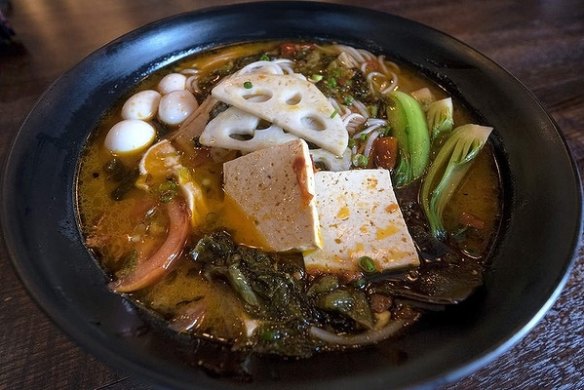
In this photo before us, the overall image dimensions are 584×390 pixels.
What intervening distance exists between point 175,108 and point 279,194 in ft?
2.94

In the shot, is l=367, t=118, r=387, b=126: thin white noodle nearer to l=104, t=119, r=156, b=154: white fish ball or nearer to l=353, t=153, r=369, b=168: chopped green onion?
l=353, t=153, r=369, b=168: chopped green onion

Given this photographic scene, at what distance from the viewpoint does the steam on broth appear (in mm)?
1706

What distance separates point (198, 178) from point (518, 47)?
246 centimetres

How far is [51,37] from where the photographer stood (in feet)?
10.7

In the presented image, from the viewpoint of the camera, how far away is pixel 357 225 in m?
1.92

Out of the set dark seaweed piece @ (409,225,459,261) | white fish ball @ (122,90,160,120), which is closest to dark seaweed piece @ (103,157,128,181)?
white fish ball @ (122,90,160,120)

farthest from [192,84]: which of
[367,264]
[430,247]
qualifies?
[430,247]

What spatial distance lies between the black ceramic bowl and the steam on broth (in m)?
0.09

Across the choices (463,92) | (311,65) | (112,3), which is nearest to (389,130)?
(463,92)

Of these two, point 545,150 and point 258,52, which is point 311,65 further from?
point 545,150

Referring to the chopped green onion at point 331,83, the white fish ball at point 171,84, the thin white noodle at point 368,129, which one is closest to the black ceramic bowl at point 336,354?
the white fish ball at point 171,84

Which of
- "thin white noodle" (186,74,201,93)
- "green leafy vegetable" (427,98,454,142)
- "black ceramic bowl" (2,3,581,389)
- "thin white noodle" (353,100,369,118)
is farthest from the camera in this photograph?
"thin white noodle" (186,74,201,93)

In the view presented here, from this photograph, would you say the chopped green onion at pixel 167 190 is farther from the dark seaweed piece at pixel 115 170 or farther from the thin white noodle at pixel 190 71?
the thin white noodle at pixel 190 71

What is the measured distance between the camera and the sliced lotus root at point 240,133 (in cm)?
219
